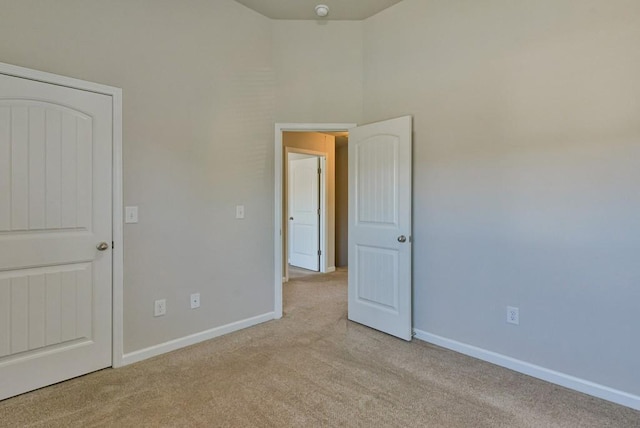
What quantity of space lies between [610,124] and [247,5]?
3001mm

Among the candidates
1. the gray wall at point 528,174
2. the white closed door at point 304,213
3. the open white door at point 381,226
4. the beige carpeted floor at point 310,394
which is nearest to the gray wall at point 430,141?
the gray wall at point 528,174

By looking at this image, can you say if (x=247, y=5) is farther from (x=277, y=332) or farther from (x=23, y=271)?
(x=277, y=332)

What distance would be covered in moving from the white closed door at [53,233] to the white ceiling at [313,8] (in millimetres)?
1696

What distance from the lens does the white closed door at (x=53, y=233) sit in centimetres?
204

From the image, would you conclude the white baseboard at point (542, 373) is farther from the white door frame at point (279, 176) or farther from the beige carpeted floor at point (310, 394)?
the white door frame at point (279, 176)

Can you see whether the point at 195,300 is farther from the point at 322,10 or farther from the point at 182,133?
the point at 322,10

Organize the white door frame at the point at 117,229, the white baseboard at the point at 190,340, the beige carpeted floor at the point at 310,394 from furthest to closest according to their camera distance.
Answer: the white baseboard at the point at 190,340, the white door frame at the point at 117,229, the beige carpeted floor at the point at 310,394

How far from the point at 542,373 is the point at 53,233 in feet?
11.0

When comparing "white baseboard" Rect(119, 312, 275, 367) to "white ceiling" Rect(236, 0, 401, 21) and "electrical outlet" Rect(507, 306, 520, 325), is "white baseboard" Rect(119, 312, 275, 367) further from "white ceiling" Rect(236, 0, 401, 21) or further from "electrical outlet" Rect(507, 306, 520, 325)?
"white ceiling" Rect(236, 0, 401, 21)

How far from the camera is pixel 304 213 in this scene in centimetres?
603

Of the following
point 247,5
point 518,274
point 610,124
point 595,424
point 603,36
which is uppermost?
point 247,5

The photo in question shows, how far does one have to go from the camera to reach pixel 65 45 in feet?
7.20

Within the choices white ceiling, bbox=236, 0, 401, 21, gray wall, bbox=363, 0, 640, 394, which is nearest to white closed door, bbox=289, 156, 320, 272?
white ceiling, bbox=236, 0, 401, 21

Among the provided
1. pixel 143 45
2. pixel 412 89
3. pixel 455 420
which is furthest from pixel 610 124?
pixel 143 45
